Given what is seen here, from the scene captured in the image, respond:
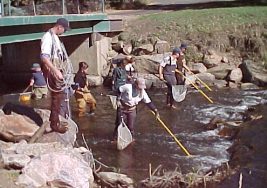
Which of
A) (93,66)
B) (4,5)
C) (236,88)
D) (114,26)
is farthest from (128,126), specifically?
(114,26)

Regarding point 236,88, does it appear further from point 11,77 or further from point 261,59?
point 11,77

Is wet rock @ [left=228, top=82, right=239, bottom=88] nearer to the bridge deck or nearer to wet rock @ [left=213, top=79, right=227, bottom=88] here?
wet rock @ [left=213, top=79, right=227, bottom=88]

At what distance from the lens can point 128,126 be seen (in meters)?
14.2

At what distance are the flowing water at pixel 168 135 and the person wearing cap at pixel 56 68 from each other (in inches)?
72.4

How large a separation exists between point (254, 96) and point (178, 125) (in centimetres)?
620

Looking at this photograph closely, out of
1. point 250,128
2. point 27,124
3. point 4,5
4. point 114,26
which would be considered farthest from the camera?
point 114,26

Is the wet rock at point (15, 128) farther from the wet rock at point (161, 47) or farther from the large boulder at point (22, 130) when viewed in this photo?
the wet rock at point (161, 47)

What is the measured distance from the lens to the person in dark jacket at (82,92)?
55.9 feet

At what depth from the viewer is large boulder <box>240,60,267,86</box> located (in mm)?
24688

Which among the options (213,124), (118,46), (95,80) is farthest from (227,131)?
(118,46)

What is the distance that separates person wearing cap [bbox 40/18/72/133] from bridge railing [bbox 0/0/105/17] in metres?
5.68

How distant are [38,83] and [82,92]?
114 inches

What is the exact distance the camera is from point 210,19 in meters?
30.2

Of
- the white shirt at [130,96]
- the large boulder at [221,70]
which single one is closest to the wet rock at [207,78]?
the large boulder at [221,70]
